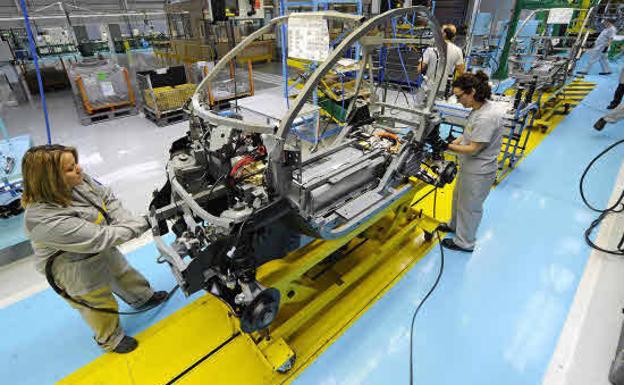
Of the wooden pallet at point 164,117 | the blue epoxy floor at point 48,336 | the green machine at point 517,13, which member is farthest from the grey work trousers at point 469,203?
the green machine at point 517,13

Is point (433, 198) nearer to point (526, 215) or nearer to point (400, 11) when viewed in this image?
point (526, 215)

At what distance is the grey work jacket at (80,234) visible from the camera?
76.3 inches

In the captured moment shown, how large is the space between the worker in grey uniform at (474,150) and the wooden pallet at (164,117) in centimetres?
672

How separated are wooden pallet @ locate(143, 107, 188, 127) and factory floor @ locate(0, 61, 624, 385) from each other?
366 cm

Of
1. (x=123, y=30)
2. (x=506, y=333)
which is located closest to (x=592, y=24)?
(x=506, y=333)

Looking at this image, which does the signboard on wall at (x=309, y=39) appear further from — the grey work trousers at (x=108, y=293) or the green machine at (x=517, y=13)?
the green machine at (x=517, y=13)

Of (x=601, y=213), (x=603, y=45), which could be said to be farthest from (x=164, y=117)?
(x=603, y=45)

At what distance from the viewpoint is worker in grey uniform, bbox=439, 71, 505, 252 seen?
116 inches

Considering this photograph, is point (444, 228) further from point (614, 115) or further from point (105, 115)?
point (105, 115)

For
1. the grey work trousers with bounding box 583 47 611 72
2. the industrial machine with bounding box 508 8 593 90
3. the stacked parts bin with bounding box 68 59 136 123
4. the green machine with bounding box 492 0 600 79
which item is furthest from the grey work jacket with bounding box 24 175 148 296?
the grey work trousers with bounding box 583 47 611 72

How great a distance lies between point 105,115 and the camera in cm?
815

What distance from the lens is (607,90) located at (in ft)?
31.5

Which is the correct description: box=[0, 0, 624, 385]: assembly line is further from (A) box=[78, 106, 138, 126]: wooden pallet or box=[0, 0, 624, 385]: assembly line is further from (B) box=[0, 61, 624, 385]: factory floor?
(A) box=[78, 106, 138, 126]: wooden pallet

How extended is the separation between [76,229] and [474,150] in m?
3.25
